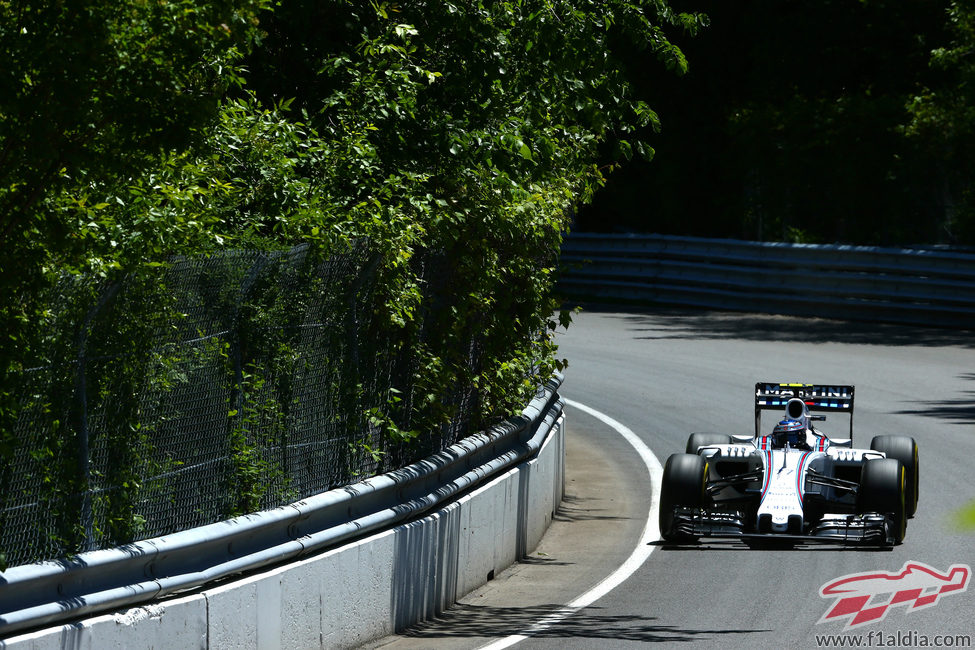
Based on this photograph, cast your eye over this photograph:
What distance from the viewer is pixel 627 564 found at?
35.5ft

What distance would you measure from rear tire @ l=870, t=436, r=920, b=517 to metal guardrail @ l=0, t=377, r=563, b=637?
3.25 meters

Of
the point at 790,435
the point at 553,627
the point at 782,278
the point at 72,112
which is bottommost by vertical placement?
the point at 553,627

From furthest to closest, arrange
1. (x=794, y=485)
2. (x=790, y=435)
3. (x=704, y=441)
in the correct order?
1. (x=704, y=441)
2. (x=790, y=435)
3. (x=794, y=485)

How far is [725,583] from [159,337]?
16.4 ft

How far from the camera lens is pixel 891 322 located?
2361 cm

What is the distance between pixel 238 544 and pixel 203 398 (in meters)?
0.79

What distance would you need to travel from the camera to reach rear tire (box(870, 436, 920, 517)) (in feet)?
38.0

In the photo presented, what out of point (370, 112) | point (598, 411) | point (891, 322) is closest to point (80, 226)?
point (370, 112)

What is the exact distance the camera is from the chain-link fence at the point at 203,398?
6.10 metres

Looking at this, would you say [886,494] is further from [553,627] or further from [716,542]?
[553,627]

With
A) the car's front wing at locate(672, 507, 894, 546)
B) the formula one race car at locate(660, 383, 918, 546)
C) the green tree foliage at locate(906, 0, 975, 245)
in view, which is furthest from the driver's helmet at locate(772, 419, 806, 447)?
the green tree foliage at locate(906, 0, 975, 245)

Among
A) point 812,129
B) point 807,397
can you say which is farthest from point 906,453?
point 812,129

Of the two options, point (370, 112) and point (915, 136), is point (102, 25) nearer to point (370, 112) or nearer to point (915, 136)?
point (370, 112)

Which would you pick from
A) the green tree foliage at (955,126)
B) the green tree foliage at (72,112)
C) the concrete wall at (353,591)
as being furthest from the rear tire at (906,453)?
the green tree foliage at (955,126)
